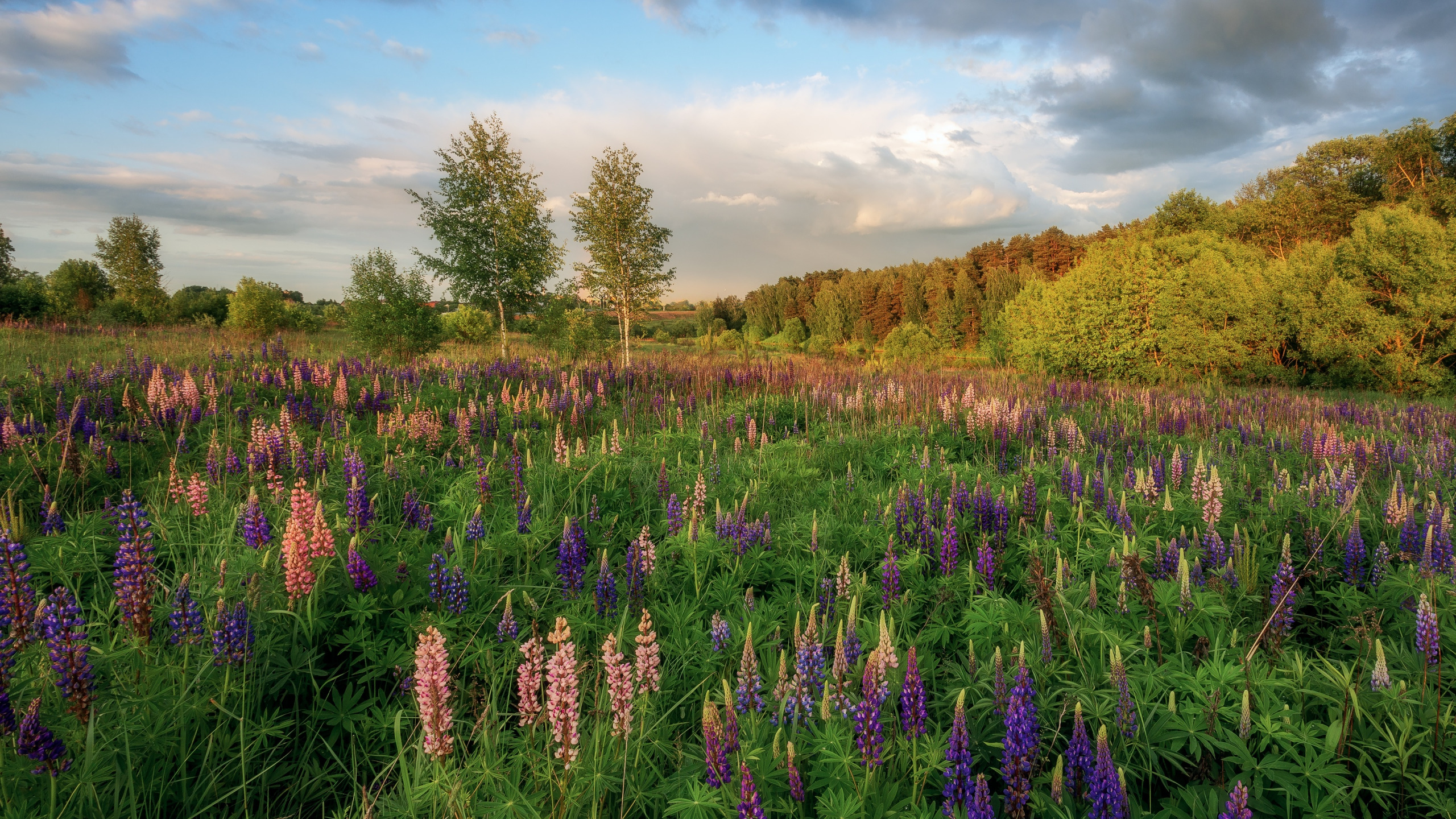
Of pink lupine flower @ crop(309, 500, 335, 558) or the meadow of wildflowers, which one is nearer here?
the meadow of wildflowers

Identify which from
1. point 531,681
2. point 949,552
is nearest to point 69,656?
point 531,681

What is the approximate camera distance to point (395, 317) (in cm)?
2281

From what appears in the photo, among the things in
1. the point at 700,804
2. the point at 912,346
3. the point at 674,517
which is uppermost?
the point at 912,346

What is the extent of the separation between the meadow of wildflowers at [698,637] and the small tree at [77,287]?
5131 cm

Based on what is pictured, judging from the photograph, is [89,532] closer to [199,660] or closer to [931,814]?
[199,660]

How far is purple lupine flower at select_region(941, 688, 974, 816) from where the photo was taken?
186 centimetres

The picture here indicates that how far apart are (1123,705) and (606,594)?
2.53 meters

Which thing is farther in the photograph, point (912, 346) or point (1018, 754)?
point (912, 346)

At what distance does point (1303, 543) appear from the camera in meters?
4.42

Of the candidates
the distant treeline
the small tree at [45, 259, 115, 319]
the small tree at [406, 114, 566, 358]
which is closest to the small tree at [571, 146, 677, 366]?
the small tree at [406, 114, 566, 358]

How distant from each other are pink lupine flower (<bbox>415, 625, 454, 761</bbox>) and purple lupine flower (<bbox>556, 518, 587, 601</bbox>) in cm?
146

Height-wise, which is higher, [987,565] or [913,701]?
[913,701]

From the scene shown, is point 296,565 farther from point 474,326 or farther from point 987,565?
point 474,326

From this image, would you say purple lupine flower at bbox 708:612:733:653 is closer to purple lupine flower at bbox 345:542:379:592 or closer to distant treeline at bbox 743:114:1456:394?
purple lupine flower at bbox 345:542:379:592
